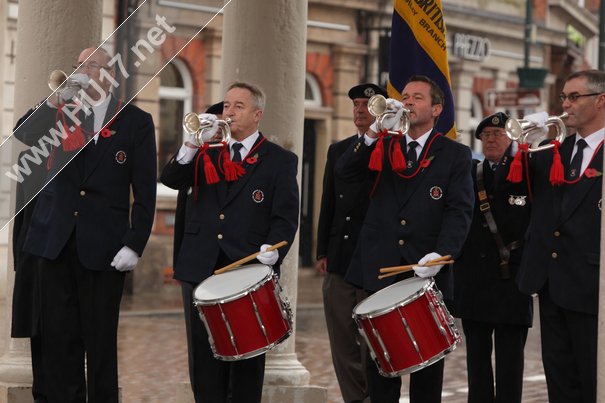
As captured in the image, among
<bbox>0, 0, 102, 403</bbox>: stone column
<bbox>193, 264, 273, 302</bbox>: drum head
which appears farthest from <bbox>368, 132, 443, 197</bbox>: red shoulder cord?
<bbox>0, 0, 102, 403</bbox>: stone column

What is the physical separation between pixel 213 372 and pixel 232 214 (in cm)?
83

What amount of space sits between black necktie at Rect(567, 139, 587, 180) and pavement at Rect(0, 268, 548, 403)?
386 cm

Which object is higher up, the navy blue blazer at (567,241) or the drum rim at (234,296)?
the navy blue blazer at (567,241)

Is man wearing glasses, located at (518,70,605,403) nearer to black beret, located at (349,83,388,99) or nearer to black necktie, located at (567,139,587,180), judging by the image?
black necktie, located at (567,139,587,180)

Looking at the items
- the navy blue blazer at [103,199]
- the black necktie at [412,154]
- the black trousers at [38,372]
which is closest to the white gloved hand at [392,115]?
the black necktie at [412,154]

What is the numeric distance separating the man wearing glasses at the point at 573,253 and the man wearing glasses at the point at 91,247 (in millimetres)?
→ 2074

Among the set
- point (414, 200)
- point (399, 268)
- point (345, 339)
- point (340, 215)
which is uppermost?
point (414, 200)

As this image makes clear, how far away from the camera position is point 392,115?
26.0 ft

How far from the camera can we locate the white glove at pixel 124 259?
8.26 meters

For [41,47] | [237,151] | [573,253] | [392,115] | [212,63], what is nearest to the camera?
[573,253]

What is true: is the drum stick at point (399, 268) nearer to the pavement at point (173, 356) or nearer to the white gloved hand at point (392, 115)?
the white gloved hand at point (392, 115)

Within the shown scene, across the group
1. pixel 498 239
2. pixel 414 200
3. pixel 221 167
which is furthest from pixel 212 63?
pixel 414 200

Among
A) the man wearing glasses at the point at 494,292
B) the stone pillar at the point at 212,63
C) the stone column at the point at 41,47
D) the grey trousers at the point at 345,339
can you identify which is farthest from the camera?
the stone pillar at the point at 212,63

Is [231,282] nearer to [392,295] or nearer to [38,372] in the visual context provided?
[392,295]
